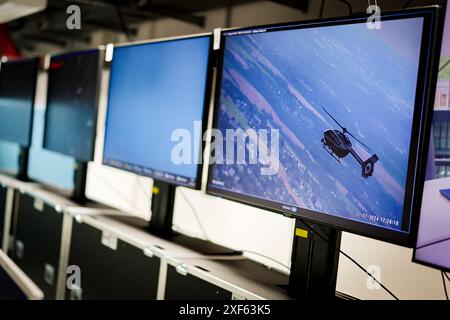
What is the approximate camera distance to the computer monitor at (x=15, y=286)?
35.4 inches

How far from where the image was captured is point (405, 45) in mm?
1213

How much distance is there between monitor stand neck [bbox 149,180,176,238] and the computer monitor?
1117 millimetres

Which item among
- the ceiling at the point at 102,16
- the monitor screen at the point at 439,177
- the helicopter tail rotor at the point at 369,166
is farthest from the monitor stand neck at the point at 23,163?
the monitor screen at the point at 439,177

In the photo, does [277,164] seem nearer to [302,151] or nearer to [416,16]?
[302,151]

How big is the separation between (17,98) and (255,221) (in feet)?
7.17

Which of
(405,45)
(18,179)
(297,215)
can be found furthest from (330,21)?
(18,179)

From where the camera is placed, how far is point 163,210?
217 centimetres

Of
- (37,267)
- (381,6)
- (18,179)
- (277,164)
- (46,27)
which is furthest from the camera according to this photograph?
(46,27)

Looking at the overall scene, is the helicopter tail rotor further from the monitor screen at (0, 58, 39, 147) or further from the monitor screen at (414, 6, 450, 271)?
the monitor screen at (0, 58, 39, 147)

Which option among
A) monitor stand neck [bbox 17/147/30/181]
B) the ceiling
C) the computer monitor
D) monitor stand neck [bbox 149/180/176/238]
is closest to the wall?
the ceiling

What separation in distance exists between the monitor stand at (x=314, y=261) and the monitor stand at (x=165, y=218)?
1.97 feet

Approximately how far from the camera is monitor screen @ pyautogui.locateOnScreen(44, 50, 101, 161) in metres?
2.60

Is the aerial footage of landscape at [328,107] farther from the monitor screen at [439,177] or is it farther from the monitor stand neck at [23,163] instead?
the monitor stand neck at [23,163]
